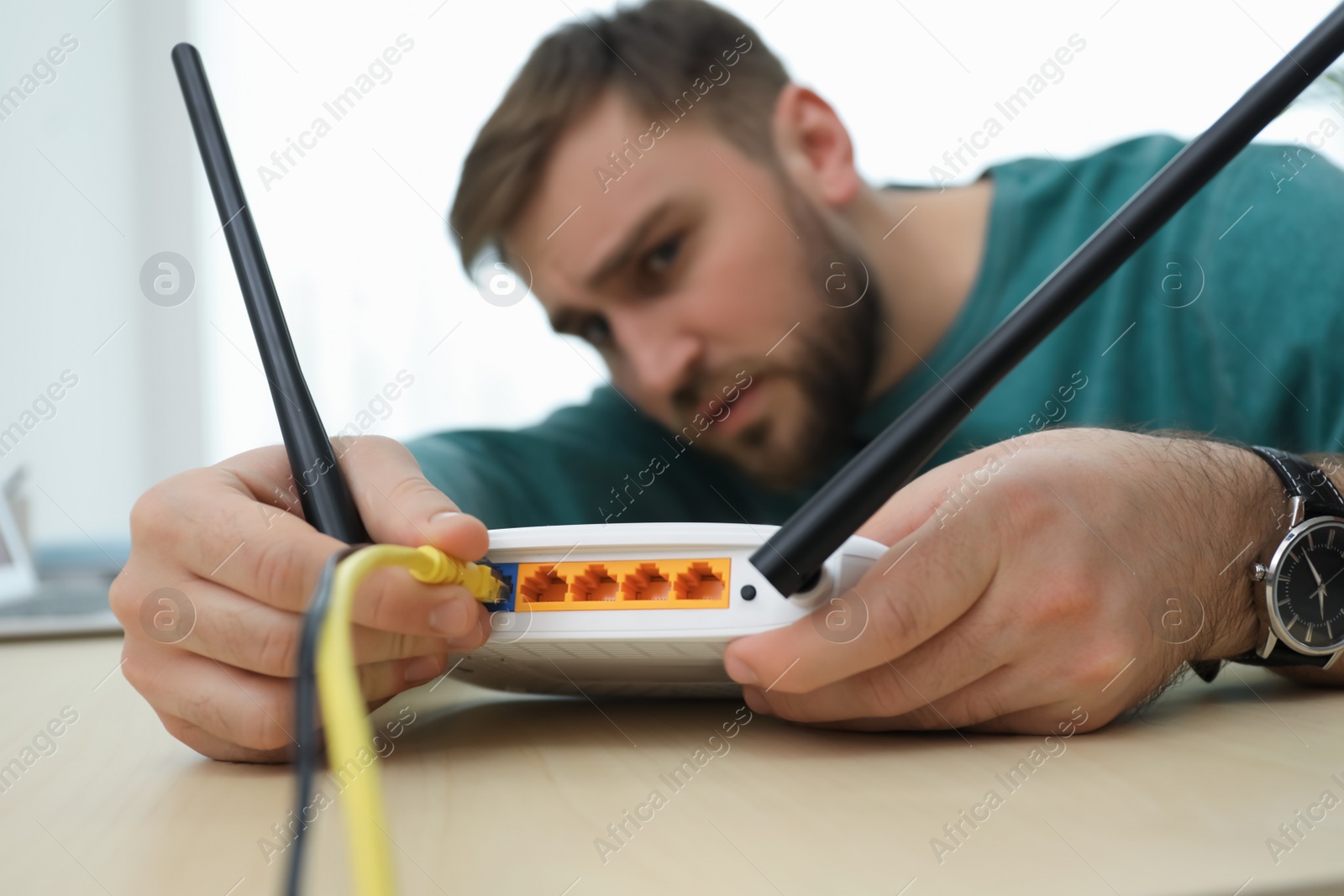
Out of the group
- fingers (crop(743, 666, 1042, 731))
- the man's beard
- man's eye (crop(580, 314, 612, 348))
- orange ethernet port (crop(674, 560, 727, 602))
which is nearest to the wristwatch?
fingers (crop(743, 666, 1042, 731))

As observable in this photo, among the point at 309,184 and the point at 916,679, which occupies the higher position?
the point at 309,184

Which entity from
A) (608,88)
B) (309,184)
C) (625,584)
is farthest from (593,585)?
(309,184)

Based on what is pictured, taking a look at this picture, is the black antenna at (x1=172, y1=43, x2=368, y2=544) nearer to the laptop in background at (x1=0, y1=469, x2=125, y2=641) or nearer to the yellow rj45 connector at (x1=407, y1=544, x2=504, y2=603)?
the yellow rj45 connector at (x1=407, y1=544, x2=504, y2=603)

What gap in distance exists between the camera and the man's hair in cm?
121

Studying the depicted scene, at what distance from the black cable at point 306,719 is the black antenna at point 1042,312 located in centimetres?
18

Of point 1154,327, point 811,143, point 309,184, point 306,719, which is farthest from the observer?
point 309,184

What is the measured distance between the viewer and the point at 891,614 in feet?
1.15

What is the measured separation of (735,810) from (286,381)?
28cm

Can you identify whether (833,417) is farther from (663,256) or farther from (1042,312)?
(1042,312)

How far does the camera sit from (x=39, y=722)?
0.52 meters

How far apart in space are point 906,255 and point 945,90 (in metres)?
0.52

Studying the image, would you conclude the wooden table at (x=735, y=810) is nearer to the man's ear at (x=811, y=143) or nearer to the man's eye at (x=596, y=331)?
the man's eye at (x=596, y=331)

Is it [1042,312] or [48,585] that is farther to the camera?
[48,585]

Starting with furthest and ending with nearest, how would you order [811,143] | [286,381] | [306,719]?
[811,143] → [286,381] → [306,719]
